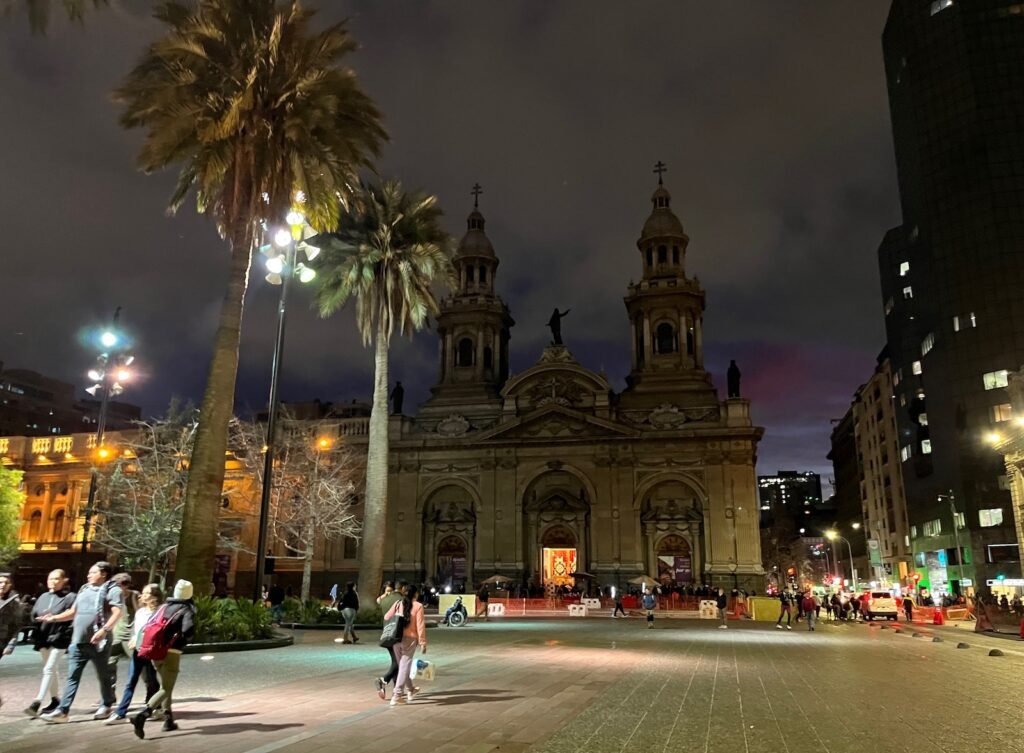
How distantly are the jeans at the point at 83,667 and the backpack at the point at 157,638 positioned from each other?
0.92 meters

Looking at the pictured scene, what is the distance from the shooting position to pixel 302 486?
138 feet

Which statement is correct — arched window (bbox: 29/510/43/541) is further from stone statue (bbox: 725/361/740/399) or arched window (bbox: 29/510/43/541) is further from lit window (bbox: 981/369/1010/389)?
lit window (bbox: 981/369/1010/389)

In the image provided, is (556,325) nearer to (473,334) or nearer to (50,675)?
(473,334)

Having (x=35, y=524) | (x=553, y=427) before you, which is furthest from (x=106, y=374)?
(x=35, y=524)

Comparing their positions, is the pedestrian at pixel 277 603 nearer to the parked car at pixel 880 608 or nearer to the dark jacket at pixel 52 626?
the dark jacket at pixel 52 626

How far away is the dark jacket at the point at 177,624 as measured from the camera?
8.30 metres

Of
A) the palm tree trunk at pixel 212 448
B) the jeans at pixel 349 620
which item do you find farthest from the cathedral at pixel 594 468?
the palm tree trunk at pixel 212 448

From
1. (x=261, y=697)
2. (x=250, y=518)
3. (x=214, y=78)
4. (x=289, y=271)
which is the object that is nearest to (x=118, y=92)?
(x=214, y=78)

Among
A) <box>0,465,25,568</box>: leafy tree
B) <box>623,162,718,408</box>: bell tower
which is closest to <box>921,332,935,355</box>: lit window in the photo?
<box>623,162,718,408</box>: bell tower

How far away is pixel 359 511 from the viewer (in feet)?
194

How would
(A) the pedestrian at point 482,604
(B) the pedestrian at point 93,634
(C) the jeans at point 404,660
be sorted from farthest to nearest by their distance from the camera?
(A) the pedestrian at point 482,604 → (C) the jeans at point 404,660 → (B) the pedestrian at point 93,634

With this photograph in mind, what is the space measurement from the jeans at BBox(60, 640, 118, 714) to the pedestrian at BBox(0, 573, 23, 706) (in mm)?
853

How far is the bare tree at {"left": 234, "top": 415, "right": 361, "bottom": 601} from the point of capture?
124 feet

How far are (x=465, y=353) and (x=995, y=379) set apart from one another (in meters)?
48.5
